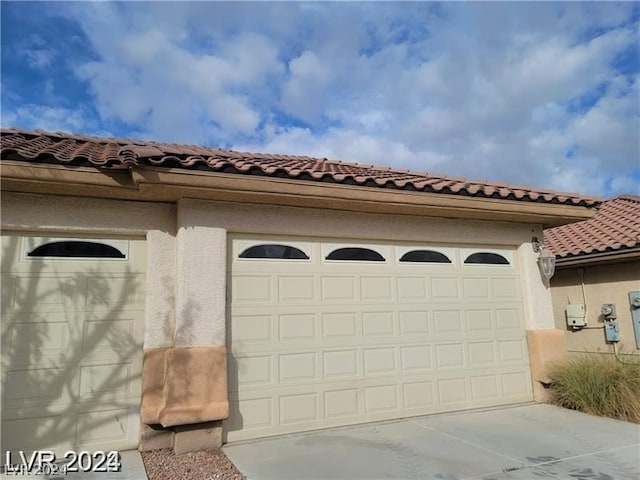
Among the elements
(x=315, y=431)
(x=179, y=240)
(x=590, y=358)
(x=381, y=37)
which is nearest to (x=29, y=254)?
(x=179, y=240)

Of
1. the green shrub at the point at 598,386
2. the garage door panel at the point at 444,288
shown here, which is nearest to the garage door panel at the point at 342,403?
the garage door panel at the point at 444,288

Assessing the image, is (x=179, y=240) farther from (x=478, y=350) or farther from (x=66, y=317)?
(x=478, y=350)

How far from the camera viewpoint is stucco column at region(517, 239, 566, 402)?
25.3 feet

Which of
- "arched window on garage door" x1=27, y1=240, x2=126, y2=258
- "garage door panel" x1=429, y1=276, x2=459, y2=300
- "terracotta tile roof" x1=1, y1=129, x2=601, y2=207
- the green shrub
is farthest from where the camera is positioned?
"garage door panel" x1=429, y1=276, x2=459, y2=300

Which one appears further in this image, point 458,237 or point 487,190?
point 458,237

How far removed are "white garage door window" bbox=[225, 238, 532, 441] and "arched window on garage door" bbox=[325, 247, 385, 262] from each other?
0.7 inches

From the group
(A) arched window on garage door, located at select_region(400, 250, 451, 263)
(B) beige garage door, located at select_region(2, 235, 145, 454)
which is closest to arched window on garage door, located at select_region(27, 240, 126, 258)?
(B) beige garage door, located at select_region(2, 235, 145, 454)

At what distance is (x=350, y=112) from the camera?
12.3 m

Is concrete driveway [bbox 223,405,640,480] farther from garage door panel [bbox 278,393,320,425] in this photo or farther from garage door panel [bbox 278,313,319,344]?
garage door panel [bbox 278,313,319,344]

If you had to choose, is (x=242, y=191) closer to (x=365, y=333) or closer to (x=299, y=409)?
(x=365, y=333)

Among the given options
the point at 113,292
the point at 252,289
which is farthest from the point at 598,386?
the point at 113,292

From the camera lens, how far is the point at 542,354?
25.1 ft

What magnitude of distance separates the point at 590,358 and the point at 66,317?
8.40m

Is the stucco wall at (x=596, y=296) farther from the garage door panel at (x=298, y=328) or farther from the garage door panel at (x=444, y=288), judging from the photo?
the garage door panel at (x=298, y=328)
